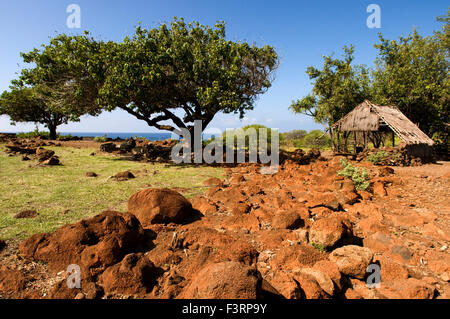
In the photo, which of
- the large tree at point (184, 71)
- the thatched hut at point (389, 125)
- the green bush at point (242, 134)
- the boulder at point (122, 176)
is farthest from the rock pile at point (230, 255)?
the green bush at point (242, 134)

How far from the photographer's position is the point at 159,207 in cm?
466

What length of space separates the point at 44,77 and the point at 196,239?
44.7 feet

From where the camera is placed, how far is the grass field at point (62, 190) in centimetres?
469

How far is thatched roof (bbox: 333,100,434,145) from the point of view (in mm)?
14219

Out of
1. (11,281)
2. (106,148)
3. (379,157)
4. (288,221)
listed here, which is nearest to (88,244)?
(11,281)

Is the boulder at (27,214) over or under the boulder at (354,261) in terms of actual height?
over

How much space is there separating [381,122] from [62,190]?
17.4m

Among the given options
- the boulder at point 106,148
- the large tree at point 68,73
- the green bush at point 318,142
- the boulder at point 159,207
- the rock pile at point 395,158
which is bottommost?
the boulder at point 159,207

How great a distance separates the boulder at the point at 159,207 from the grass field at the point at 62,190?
2.98 ft

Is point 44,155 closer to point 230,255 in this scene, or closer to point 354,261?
point 230,255

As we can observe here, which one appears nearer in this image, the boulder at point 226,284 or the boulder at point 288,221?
the boulder at point 226,284

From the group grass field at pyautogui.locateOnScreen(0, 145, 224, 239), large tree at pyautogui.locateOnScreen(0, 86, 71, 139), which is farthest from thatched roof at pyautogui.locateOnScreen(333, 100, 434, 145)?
large tree at pyautogui.locateOnScreen(0, 86, 71, 139)

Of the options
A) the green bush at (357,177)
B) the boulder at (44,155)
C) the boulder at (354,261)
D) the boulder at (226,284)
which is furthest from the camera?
the boulder at (44,155)

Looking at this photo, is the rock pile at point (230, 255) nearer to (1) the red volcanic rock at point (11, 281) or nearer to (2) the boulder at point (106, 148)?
(1) the red volcanic rock at point (11, 281)
